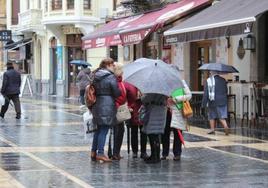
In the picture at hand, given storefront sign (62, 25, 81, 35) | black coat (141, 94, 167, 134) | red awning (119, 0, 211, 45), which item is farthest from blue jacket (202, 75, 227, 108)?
storefront sign (62, 25, 81, 35)

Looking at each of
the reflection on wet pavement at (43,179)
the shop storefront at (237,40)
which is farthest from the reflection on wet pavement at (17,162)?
the shop storefront at (237,40)

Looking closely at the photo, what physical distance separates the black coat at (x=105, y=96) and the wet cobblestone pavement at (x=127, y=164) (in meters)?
0.78

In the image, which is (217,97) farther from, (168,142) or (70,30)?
(70,30)

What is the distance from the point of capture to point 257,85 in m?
18.1

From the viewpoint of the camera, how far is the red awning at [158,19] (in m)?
21.2

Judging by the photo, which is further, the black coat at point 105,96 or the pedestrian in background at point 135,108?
the pedestrian in background at point 135,108

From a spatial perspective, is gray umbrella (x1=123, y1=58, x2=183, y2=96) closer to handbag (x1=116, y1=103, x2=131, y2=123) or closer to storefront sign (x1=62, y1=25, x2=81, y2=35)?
handbag (x1=116, y1=103, x2=131, y2=123)

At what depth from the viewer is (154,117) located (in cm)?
1070

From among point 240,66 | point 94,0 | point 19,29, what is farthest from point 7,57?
point 240,66

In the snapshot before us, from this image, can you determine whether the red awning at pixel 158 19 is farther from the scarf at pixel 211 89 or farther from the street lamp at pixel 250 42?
the scarf at pixel 211 89

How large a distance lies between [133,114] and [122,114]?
0.36 m

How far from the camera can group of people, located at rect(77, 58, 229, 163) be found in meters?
10.6

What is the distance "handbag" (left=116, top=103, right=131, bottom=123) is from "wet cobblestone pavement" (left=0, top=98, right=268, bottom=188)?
2.48 feet

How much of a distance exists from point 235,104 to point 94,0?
1732 centimetres
